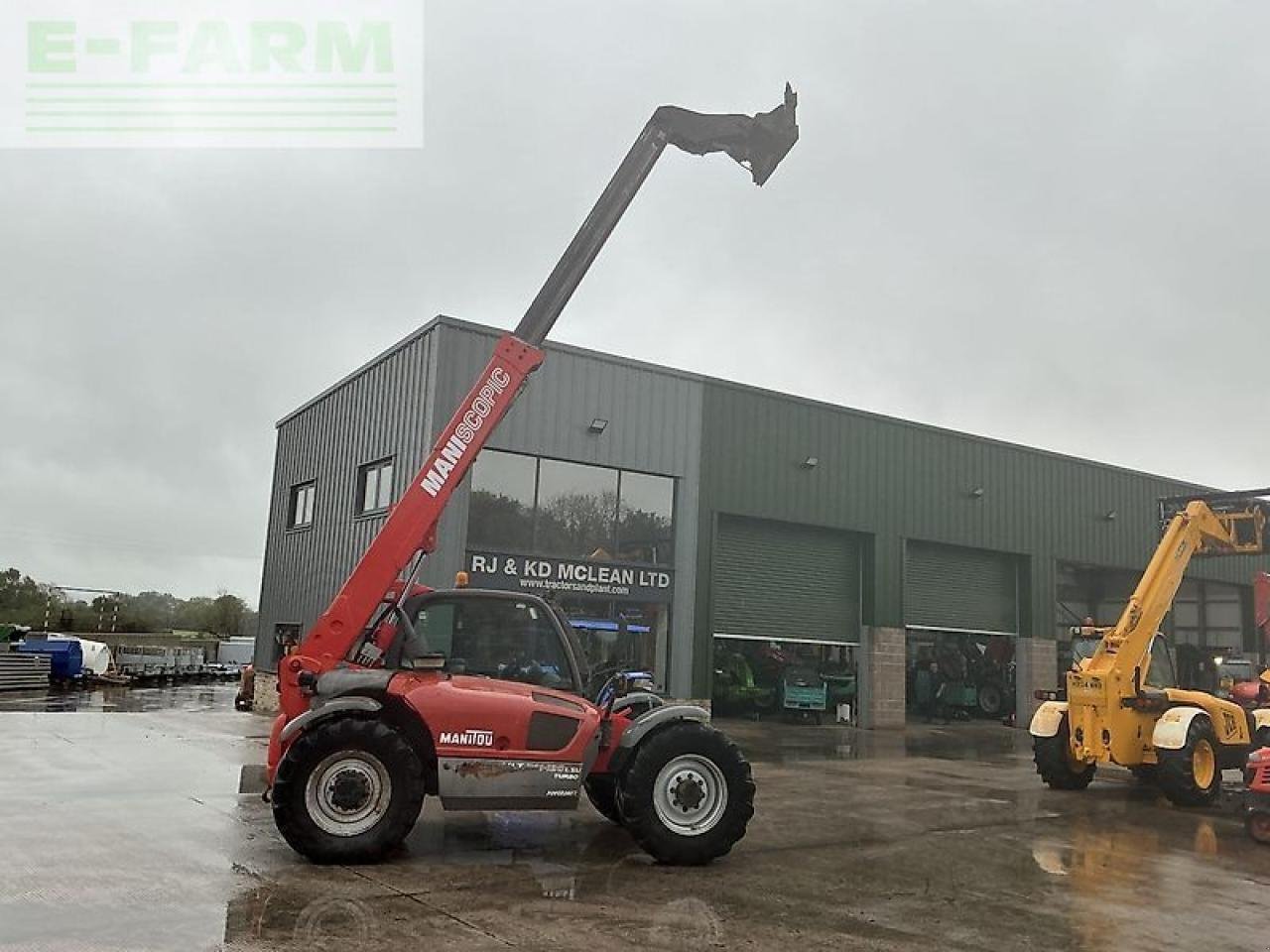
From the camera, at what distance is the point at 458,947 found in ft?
16.9

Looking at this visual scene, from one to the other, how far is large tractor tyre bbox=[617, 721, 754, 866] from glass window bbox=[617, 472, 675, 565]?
1132cm

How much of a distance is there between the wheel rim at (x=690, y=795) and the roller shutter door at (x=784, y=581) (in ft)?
41.2

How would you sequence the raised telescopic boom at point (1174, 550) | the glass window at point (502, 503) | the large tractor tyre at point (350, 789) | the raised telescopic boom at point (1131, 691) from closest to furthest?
1. the large tractor tyre at point (350, 789)
2. the raised telescopic boom at point (1131, 691)
3. the raised telescopic boom at point (1174, 550)
4. the glass window at point (502, 503)

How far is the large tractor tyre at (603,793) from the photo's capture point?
8.38 metres

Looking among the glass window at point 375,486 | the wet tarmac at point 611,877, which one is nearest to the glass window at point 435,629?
the wet tarmac at point 611,877

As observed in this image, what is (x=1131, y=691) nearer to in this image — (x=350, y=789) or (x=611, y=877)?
(x=611, y=877)

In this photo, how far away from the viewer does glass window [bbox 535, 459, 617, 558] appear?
59.2 ft

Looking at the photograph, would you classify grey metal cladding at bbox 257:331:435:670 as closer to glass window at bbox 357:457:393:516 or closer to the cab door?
glass window at bbox 357:457:393:516

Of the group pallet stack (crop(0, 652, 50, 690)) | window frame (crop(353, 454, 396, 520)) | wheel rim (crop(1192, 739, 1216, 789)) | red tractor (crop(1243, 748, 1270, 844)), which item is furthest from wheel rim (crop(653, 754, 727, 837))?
pallet stack (crop(0, 652, 50, 690))

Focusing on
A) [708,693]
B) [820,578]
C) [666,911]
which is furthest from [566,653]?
[820,578]

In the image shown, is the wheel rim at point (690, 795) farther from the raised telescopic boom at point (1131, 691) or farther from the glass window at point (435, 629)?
the raised telescopic boom at point (1131, 691)

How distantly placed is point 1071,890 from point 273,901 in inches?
215

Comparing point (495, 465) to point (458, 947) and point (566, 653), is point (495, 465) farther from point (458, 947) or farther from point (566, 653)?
point (458, 947)

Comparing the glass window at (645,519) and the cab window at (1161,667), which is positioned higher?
the glass window at (645,519)
